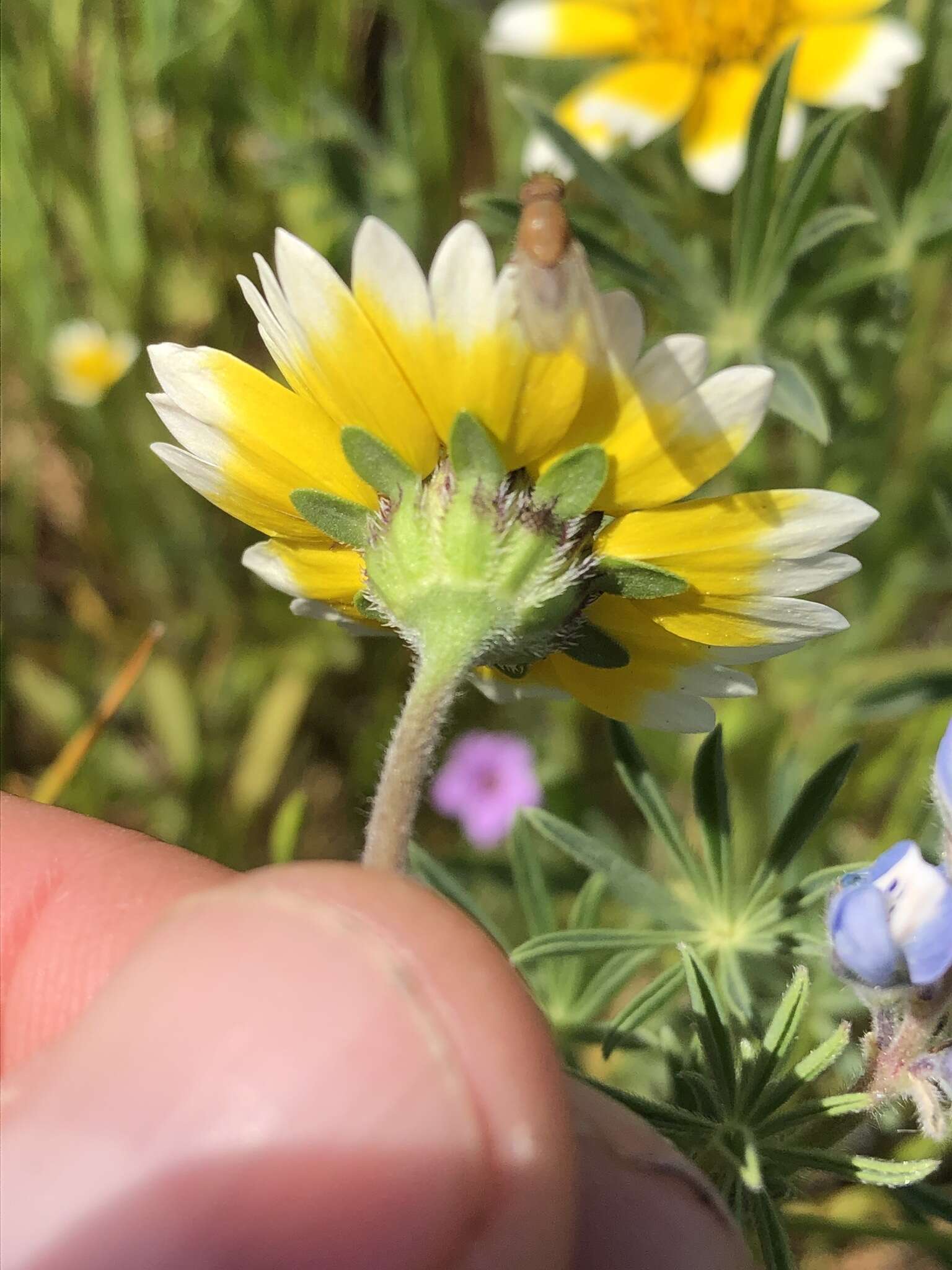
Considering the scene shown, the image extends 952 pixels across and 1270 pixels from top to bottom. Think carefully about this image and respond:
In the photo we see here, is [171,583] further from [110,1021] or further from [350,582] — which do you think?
[110,1021]

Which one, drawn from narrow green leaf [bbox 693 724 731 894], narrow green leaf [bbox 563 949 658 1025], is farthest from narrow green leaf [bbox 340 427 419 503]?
narrow green leaf [bbox 563 949 658 1025]

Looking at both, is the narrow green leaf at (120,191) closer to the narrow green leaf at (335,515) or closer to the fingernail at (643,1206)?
the narrow green leaf at (335,515)

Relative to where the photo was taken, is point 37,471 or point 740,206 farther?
point 37,471

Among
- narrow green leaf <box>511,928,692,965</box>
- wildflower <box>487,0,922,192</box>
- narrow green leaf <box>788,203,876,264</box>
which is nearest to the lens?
narrow green leaf <box>511,928,692,965</box>

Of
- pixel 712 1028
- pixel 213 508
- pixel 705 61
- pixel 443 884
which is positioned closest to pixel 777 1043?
pixel 712 1028

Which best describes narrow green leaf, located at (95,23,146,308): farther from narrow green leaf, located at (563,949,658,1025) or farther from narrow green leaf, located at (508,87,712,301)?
narrow green leaf, located at (563,949,658,1025)

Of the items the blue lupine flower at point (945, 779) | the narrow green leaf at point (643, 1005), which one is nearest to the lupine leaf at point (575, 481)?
the blue lupine flower at point (945, 779)

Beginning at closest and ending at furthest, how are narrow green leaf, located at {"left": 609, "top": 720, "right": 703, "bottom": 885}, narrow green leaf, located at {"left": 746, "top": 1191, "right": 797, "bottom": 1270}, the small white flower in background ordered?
narrow green leaf, located at {"left": 746, "top": 1191, "right": 797, "bottom": 1270} → narrow green leaf, located at {"left": 609, "top": 720, "right": 703, "bottom": 885} → the small white flower in background

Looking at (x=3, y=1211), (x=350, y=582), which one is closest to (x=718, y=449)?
(x=350, y=582)
